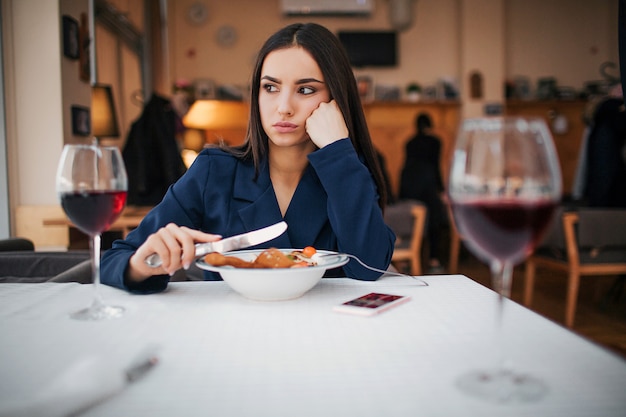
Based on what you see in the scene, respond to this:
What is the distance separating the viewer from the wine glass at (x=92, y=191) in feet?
2.29

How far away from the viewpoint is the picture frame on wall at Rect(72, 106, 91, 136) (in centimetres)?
343

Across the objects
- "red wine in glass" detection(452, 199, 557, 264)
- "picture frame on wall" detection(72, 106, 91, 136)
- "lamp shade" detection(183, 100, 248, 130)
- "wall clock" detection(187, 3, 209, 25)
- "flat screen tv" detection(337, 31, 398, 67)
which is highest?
"wall clock" detection(187, 3, 209, 25)

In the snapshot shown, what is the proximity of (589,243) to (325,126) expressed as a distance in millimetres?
2520

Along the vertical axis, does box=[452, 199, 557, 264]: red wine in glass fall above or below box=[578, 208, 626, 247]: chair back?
above

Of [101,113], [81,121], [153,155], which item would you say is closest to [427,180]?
[153,155]

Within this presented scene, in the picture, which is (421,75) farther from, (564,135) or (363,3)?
(564,135)

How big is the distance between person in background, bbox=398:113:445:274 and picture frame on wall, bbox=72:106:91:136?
328cm

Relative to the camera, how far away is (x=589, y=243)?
313 cm

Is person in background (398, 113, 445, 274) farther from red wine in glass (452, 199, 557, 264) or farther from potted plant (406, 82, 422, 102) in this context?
red wine in glass (452, 199, 557, 264)

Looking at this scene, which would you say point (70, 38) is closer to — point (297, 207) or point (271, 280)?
point (297, 207)

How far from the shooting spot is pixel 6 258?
1.70 m

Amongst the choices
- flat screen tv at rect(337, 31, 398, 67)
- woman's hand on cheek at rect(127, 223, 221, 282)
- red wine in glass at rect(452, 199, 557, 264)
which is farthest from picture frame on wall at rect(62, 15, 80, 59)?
flat screen tv at rect(337, 31, 398, 67)

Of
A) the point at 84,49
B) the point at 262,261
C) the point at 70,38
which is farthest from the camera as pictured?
the point at 84,49

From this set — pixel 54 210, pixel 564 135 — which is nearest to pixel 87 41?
pixel 54 210
